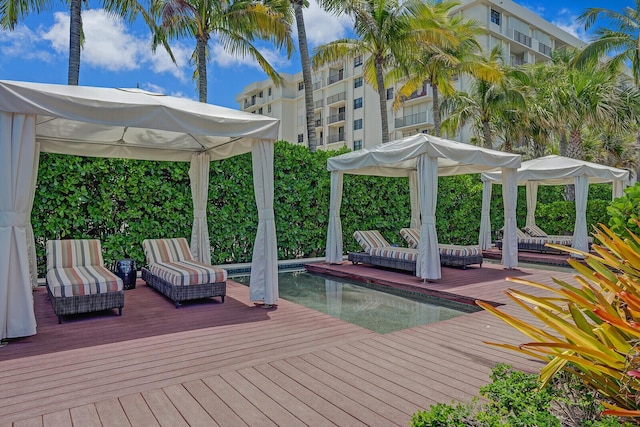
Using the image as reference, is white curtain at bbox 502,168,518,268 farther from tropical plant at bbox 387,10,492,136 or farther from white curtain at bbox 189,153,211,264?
white curtain at bbox 189,153,211,264

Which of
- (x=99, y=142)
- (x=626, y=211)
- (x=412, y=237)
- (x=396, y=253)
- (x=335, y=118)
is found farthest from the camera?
(x=335, y=118)

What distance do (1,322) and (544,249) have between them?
1377cm

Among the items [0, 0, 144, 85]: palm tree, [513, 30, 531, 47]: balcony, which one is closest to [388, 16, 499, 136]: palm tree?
[0, 0, 144, 85]: palm tree

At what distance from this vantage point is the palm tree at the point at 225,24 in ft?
38.6

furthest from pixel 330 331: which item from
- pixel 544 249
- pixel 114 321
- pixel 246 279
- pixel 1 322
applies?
pixel 544 249

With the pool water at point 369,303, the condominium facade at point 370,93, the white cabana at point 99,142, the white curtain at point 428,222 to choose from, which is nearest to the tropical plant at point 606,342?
the pool water at point 369,303

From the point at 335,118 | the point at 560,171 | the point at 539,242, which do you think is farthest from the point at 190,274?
the point at 335,118

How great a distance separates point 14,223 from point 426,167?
6302mm

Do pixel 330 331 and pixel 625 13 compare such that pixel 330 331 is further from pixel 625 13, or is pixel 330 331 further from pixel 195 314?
pixel 625 13

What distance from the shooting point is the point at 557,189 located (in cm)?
1772

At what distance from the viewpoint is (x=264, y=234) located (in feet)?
19.6

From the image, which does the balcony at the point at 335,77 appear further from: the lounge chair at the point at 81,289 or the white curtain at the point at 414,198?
the lounge chair at the point at 81,289

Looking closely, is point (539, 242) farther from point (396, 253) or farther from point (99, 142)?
point (99, 142)

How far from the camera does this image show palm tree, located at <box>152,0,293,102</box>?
11773mm
